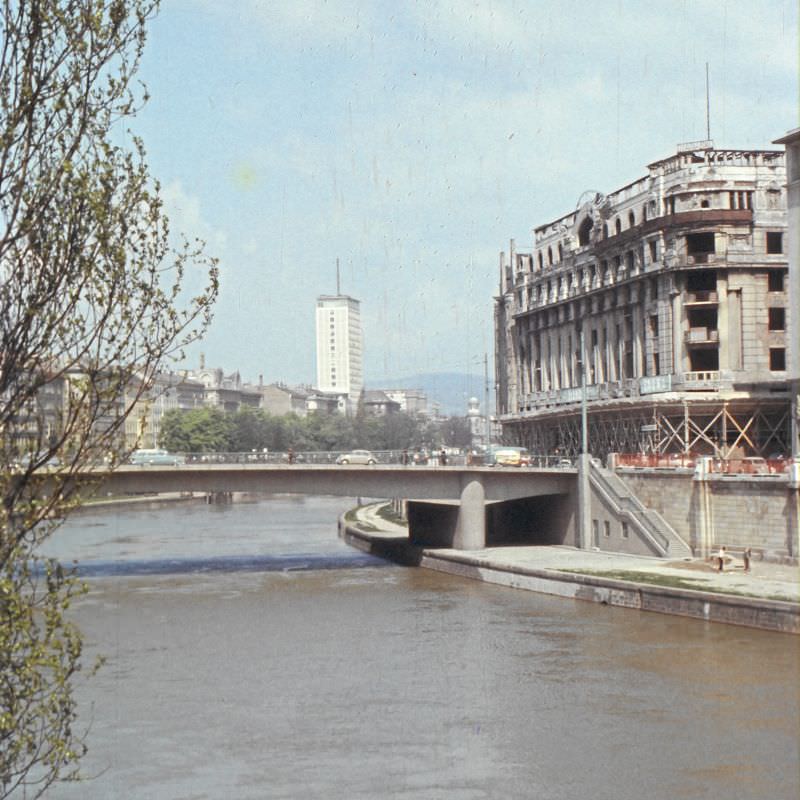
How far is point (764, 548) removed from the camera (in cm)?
4988

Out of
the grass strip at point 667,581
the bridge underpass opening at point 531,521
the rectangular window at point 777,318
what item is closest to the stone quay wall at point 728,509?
the grass strip at point 667,581

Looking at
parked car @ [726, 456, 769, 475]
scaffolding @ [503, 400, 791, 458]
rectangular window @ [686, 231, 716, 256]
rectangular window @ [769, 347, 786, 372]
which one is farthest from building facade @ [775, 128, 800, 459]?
rectangular window @ [686, 231, 716, 256]

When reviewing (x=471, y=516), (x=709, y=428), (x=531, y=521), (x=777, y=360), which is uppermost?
(x=777, y=360)

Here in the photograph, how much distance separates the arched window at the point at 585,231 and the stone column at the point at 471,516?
25757mm

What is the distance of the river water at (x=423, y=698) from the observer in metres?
25.6

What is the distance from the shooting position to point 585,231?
8338 cm

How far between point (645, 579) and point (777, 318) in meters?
26.2

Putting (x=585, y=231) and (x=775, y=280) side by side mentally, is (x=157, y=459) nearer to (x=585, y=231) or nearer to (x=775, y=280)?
(x=585, y=231)

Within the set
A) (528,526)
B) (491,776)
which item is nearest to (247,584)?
(528,526)

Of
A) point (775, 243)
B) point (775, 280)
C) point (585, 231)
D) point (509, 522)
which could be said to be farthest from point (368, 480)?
point (585, 231)

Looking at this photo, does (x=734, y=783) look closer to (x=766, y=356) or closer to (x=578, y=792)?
(x=578, y=792)

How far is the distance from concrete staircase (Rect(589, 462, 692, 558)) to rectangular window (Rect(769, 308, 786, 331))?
1395cm

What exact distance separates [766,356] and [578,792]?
46.1m

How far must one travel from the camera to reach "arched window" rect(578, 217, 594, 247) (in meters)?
82.2
